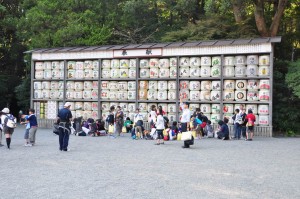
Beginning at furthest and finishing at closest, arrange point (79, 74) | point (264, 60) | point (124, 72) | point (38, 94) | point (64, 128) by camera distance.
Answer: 1. point (38, 94)
2. point (79, 74)
3. point (124, 72)
4. point (264, 60)
5. point (64, 128)

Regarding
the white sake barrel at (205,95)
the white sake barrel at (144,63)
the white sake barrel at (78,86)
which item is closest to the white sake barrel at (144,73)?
the white sake barrel at (144,63)

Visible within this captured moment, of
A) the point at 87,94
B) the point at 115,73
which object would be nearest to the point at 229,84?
the point at 115,73

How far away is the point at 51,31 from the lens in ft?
105

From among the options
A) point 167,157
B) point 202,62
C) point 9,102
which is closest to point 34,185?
point 167,157

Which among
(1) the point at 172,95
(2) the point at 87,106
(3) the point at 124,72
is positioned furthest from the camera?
(2) the point at 87,106

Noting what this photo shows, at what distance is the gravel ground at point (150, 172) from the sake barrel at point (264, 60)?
23.5 feet

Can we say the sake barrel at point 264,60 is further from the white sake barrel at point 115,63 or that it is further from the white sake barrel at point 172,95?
the white sake barrel at point 115,63

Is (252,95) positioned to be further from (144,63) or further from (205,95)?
(144,63)

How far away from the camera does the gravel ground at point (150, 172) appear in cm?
848

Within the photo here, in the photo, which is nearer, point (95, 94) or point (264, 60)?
point (264, 60)

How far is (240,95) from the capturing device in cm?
2331

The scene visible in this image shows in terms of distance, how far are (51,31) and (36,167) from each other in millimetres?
21943

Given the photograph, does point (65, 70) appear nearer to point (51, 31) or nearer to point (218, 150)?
point (51, 31)

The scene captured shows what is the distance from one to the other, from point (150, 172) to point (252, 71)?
545 inches
